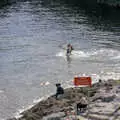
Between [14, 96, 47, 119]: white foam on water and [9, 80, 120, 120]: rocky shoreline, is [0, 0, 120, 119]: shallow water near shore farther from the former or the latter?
[9, 80, 120, 120]: rocky shoreline

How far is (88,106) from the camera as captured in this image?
44.9 metres

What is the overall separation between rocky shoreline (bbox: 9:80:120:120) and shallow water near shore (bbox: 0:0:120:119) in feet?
16.7

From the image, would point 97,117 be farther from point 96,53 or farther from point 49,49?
point 49,49

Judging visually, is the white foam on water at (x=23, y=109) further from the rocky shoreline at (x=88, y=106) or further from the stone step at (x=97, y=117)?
the stone step at (x=97, y=117)

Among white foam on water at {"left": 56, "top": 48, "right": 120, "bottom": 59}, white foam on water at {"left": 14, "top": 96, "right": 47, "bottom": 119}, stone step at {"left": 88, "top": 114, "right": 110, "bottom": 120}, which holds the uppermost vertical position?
stone step at {"left": 88, "top": 114, "right": 110, "bottom": 120}

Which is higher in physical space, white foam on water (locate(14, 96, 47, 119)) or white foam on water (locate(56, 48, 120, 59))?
white foam on water (locate(56, 48, 120, 59))

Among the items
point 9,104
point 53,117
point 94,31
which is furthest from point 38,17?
point 53,117

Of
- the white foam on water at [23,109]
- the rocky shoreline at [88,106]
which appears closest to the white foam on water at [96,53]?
the rocky shoreline at [88,106]

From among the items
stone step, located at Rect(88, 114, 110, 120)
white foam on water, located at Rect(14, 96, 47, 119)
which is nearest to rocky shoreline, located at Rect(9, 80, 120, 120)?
stone step, located at Rect(88, 114, 110, 120)

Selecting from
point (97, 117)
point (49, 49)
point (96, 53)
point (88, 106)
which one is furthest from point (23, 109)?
point (49, 49)

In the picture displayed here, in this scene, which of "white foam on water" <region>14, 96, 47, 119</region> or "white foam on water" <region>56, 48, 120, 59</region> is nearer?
"white foam on water" <region>14, 96, 47, 119</region>

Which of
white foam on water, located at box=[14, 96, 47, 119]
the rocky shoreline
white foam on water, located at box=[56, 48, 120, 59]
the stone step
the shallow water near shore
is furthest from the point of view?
white foam on water, located at box=[56, 48, 120, 59]

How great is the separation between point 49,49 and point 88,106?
36.1 m

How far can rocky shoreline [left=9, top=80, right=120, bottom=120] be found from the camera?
42250mm
